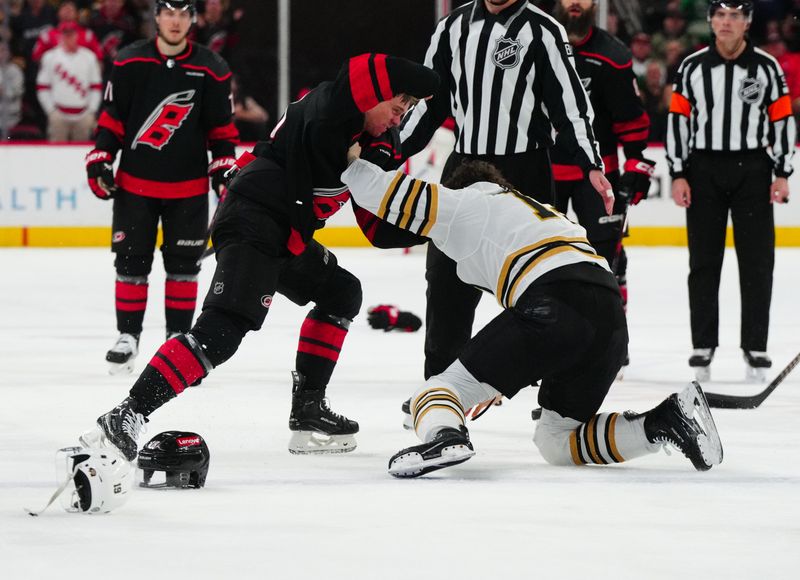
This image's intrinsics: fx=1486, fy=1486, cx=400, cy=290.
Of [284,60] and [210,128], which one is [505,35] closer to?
[210,128]

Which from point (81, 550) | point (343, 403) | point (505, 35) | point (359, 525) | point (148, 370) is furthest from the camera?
point (343, 403)

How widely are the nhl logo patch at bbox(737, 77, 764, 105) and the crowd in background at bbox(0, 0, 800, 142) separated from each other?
507 centimetres

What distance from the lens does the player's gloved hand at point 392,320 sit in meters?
5.98

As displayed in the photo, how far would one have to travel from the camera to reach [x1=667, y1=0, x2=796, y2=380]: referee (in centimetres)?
487

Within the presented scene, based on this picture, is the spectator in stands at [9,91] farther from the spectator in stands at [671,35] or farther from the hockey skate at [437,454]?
the hockey skate at [437,454]

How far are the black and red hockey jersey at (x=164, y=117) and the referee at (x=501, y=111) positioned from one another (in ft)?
4.39

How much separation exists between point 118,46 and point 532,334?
7.58 m

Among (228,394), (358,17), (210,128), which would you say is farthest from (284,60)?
(228,394)

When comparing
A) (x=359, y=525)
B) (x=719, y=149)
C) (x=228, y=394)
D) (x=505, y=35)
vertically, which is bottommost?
(x=228, y=394)

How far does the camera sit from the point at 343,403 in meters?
4.34

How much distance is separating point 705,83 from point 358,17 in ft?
23.0

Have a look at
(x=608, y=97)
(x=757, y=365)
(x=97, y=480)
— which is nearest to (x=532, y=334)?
(x=97, y=480)

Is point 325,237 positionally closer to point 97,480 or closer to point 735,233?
point 735,233

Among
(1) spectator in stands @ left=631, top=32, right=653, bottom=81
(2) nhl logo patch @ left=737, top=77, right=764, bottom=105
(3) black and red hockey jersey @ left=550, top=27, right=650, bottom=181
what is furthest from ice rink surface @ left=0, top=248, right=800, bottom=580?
(1) spectator in stands @ left=631, top=32, right=653, bottom=81
